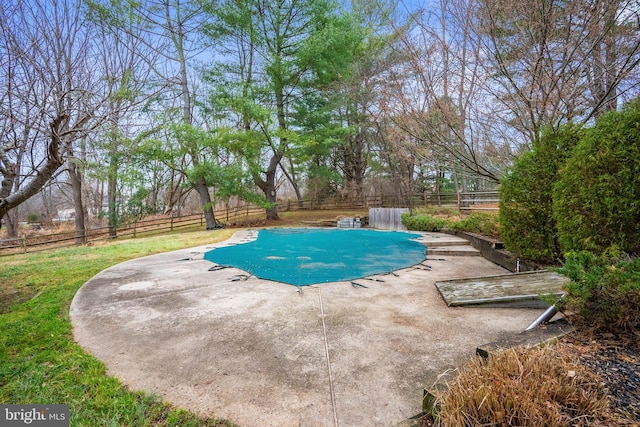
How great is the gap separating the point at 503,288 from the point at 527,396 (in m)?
2.26

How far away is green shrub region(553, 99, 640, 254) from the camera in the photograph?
252 centimetres

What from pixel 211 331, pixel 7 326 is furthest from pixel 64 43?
pixel 211 331

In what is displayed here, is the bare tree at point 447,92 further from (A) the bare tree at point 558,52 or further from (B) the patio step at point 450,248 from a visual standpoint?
(B) the patio step at point 450,248

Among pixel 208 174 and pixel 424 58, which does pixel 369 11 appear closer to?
pixel 208 174

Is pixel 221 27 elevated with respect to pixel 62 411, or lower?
elevated

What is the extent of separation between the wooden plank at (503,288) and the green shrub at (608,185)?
480 millimetres

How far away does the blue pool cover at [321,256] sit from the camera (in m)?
4.94

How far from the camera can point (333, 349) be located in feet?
7.48

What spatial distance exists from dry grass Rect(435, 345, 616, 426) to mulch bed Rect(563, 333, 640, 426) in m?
0.06

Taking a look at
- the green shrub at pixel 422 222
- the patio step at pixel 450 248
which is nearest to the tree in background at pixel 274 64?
the green shrub at pixel 422 222

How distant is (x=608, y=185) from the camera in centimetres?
264

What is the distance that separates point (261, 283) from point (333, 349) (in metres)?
2.21

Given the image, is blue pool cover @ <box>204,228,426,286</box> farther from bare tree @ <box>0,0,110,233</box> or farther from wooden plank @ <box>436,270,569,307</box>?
bare tree @ <box>0,0,110,233</box>

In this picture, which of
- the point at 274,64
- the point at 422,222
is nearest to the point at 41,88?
the point at 422,222
